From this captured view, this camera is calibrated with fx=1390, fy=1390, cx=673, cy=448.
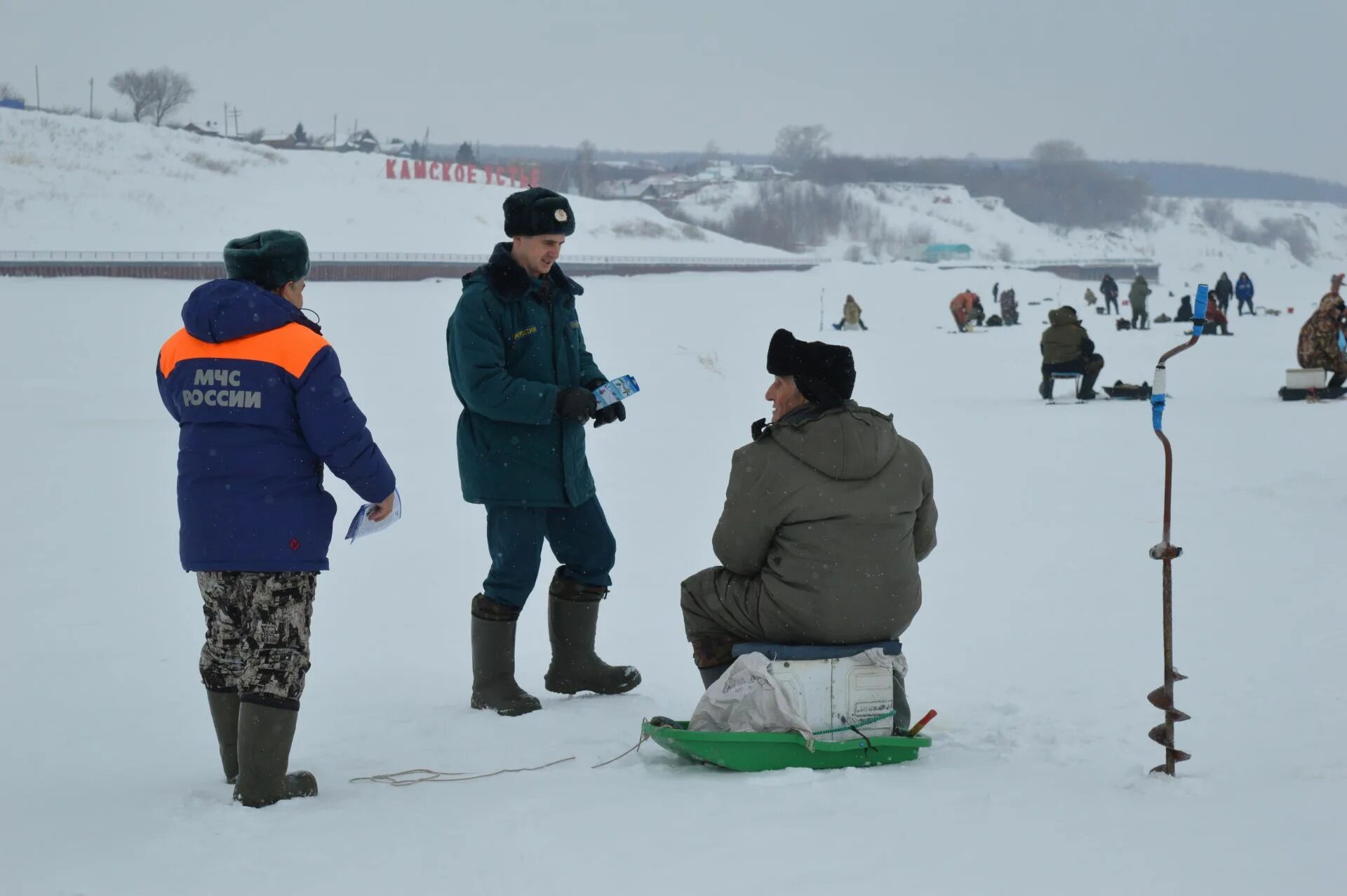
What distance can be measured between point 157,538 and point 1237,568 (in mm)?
5409

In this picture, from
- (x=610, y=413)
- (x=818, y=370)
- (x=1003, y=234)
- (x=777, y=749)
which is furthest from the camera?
(x=1003, y=234)

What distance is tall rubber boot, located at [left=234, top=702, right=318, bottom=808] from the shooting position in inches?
136

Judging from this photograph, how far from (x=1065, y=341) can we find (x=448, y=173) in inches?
3632

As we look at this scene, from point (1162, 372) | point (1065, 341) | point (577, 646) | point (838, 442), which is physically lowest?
point (577, 646)

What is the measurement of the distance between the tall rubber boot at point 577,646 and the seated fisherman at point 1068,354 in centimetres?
1044

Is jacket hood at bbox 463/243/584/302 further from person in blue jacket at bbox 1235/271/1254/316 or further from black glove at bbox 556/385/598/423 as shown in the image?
person in blue jacket at bbox 1235/271/1254/316

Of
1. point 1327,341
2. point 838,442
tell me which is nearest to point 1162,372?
point 838,442

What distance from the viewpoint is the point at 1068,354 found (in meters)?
14.3

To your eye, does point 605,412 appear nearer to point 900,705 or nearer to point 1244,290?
point 900,705

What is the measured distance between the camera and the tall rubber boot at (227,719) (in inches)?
144

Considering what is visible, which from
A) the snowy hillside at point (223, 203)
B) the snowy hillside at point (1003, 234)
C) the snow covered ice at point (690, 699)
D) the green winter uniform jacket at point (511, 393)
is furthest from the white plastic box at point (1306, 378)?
the snowy hillside at point (1003, 234)

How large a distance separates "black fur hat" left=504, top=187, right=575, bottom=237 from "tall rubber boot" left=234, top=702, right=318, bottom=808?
165cm

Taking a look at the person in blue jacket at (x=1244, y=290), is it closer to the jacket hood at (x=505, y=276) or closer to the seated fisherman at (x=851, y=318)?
the seated fisherman at (x=851, y=318)

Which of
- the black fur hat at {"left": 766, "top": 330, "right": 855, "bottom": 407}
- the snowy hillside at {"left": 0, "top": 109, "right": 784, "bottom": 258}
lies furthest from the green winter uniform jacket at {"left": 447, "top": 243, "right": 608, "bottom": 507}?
the snowy hillside at {"left": 0, "top": 109, "right": 784, "bottom": 258}
